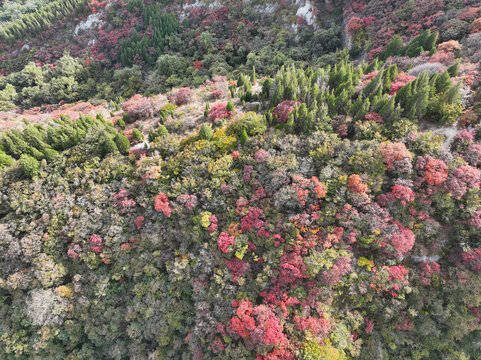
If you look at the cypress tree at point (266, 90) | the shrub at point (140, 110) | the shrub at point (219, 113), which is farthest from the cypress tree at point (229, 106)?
the shrub at point (140, 110)

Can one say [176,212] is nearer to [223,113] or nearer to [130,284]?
[130,284]

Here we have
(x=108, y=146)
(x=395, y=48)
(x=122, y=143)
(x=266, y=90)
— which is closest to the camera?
(x=108, y=146)

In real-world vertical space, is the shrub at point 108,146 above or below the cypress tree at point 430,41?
below

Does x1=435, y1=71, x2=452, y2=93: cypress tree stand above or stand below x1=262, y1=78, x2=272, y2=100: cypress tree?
below

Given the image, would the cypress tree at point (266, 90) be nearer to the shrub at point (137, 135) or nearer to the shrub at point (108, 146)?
the shrub at point (137, 135)

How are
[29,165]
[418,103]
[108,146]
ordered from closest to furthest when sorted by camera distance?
[418,103], [29,165], [108,146]

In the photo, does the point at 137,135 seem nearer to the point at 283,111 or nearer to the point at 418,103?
the point at 283,111

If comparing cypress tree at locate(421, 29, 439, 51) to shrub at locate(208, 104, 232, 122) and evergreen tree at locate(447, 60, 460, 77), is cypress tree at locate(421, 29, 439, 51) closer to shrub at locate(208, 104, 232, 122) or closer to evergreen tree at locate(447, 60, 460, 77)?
evergreen tree at locate(447, 60, 460, 77)

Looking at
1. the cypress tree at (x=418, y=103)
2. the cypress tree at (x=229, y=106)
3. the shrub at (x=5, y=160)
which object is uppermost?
the shrub at (x=5, y=160)

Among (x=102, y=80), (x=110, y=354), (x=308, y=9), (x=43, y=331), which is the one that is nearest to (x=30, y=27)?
(x=102, y=80)

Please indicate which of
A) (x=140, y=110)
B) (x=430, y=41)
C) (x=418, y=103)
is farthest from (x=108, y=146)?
(x=430, y=41)

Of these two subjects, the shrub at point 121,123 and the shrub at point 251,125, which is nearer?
the shrub at point 251,125

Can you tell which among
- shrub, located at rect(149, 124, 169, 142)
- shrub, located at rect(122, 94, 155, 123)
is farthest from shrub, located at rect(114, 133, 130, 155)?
shrub, located at rect(122, 94, 155, 123)
